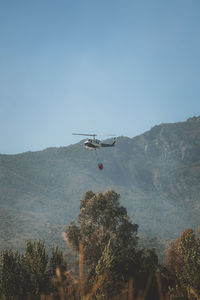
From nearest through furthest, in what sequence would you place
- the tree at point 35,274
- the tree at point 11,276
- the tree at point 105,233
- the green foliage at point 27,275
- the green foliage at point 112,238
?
1. the tree at point 11,276
2. the green foliage at point 27,275
3. the tree at point 35,274
4. the green foliage at point 112,238
5. the tree at point 105,233

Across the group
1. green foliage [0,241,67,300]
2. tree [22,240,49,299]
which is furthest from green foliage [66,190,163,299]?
tree [22,240,49,299]

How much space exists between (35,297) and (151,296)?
15713 millimetres

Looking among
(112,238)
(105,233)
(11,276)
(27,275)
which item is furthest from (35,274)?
(112,238)

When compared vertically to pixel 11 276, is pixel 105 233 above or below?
above

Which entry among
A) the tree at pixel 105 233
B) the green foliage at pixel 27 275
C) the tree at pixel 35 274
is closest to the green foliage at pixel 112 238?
the tree at pixel 105 233

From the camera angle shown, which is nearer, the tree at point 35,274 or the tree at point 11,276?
the tree at point 11,276

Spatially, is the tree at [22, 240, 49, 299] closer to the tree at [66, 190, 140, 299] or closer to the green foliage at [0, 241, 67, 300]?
the green foliage at [0, 241, 67, 300]

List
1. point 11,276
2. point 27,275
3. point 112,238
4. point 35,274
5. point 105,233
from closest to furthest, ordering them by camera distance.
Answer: point 11,276
point 35,274
point 27,275
point 112,238
point 105,233

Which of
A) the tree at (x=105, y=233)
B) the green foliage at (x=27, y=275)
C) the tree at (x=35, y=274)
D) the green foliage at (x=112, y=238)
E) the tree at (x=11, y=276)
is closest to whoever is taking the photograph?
the tree at (x=11, y=276)

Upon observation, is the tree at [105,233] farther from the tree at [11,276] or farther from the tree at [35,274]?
the tree at [11,276]

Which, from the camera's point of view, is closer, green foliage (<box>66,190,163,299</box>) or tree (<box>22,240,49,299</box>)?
tree (<box>22,240,49,299</box>)

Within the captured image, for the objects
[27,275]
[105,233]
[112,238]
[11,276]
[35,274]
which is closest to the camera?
[11,276]

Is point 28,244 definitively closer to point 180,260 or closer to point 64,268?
point 64,268

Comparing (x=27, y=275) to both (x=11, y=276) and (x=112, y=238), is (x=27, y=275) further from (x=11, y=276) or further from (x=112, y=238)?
(x=112, y=238)
